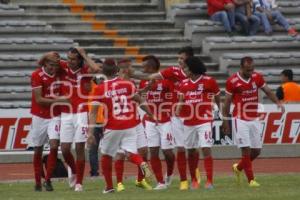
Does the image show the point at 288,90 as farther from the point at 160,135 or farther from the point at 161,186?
the point at 161,186

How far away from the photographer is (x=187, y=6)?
114ft

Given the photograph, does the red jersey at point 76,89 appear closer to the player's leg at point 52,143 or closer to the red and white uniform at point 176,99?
the player's leg at point 52,143

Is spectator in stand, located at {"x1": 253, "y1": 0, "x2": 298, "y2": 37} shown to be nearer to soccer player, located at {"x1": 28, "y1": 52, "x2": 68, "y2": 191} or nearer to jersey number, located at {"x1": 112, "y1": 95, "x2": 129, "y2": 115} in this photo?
soccer player, located at {"x1": 28, "y1": 52, "x2": 68, "y2": 191}

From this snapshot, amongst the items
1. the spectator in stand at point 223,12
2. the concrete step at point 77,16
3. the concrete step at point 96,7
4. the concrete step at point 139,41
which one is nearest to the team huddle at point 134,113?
the concrete step at point 139,41

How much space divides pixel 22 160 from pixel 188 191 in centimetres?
897

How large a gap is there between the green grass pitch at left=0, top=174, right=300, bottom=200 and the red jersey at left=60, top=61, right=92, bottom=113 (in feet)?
4.57

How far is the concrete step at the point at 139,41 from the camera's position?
3356 centimetres

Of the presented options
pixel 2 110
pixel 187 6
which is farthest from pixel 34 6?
pixel 2 110

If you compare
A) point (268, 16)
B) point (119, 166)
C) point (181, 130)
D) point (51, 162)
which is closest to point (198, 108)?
point (181, 130)

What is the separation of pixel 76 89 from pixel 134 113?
1308mm

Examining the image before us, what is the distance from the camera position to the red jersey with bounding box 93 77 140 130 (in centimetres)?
1947

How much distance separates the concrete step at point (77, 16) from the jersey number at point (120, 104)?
14.5 m

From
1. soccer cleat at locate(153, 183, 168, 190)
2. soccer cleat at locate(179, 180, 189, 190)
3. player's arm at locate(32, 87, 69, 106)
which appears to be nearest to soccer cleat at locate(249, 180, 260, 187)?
soccer cleat at locate(179, 180, 189, 190)

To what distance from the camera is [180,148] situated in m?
21.1
